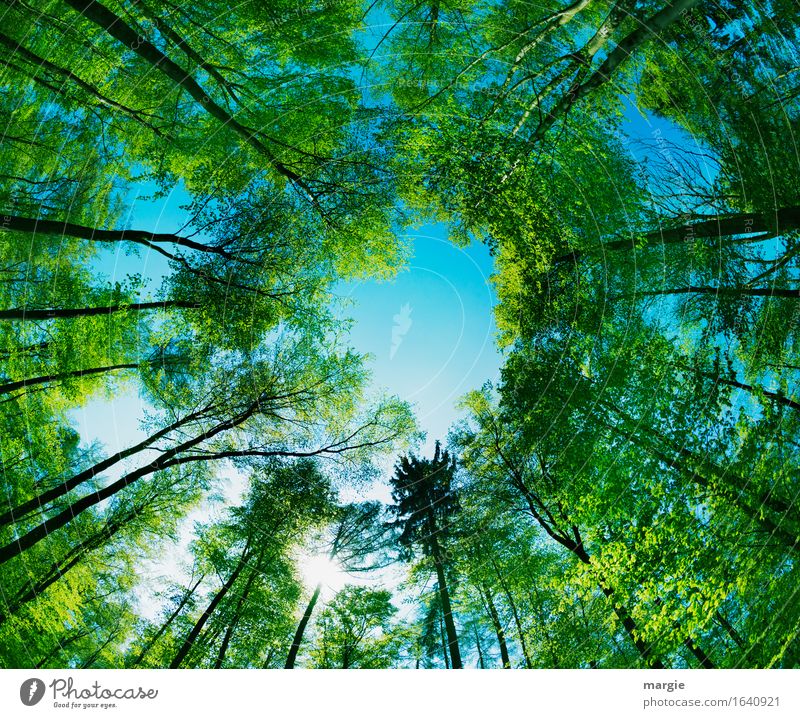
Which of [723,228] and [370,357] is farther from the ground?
[370,357]

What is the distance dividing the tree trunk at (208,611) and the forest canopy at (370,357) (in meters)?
0.05

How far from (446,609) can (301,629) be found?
2753 millimetres

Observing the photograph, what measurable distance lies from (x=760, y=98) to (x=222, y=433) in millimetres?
11277

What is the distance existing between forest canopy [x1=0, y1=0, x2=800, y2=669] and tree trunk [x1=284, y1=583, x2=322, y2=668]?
6cm

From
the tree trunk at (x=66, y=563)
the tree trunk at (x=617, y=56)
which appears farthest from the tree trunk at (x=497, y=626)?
the tree trunk at (x=617, y=56)

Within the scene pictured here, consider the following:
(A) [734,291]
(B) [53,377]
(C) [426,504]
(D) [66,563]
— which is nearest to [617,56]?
(A) [734,291]

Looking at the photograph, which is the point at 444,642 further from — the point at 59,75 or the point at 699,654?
the point at 59,75

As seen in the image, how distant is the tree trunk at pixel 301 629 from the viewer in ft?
25.3

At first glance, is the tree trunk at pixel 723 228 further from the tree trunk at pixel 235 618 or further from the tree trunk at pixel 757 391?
the tree trunk at pixel 235 618

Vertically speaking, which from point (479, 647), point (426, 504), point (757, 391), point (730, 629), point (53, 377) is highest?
point (53, 377)

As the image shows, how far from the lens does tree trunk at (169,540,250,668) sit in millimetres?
7656

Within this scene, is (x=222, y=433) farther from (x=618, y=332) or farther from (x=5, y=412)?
(x=618, y=332)

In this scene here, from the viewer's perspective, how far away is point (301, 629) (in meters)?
7.92

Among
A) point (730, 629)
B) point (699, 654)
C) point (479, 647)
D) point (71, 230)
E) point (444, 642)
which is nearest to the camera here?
point (730, 629)
